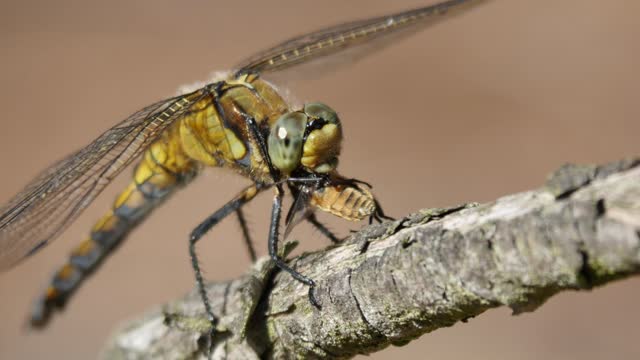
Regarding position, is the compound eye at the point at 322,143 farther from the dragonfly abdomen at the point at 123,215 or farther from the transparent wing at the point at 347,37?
the dragonfly abdomen at the point at 123,215

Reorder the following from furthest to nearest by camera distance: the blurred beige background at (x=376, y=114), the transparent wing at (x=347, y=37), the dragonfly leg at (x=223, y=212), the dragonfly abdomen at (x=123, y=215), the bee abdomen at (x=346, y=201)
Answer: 1. the blurred beige background at (x=376, y=114)
2. the dragonfly abdomen at (x=123, y=215)
3. the transparent wing at (x=347, y=37)
4. the dragonfly leg at (x=223, y=212)
5. the bee abdomen at (x=346, y=201)

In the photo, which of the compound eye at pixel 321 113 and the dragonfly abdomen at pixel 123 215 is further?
the dragonfly abdomen at pixel 123 215

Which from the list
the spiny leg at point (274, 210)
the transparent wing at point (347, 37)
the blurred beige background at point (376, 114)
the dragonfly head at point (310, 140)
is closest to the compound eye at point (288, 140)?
the dragonfly head at point (310, 140)

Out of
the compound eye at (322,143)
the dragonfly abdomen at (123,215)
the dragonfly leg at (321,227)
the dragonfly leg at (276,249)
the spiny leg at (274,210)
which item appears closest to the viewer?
the dragonfly leg at (276,249)

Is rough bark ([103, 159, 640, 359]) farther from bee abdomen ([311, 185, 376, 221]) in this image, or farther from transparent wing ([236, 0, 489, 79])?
transparent wing ([236, 0, 489, 79])

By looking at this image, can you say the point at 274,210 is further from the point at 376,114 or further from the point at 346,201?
the point at 376,114

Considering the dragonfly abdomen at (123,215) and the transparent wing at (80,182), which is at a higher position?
the transparent wing at (80,182)

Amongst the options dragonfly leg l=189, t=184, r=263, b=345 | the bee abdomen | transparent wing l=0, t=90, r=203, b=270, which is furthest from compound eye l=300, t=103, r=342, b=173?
transparent wing l=0, t=90, r=203, b=270
